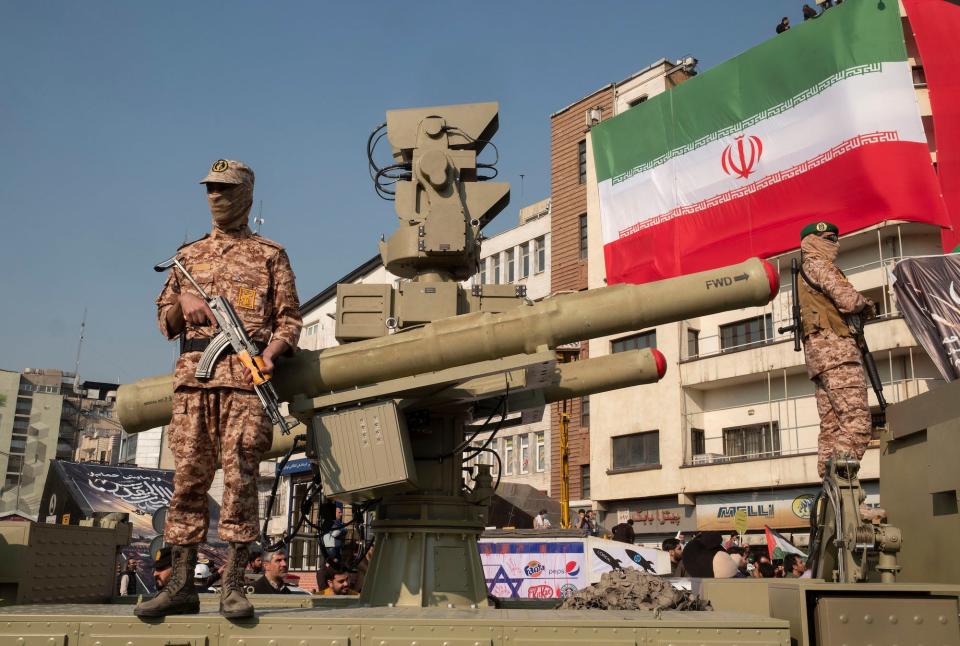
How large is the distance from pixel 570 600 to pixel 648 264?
2488 centimetres

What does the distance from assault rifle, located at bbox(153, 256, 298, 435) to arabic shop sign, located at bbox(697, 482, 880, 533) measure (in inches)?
957

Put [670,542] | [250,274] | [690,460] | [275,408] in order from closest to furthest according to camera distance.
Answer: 1. [275,408]
2. [250,274]
3. [670,542]
4. [690,460]

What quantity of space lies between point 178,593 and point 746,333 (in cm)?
2917

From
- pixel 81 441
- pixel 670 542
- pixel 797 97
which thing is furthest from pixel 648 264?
pixel 81 441

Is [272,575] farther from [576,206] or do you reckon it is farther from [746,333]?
[576,206]

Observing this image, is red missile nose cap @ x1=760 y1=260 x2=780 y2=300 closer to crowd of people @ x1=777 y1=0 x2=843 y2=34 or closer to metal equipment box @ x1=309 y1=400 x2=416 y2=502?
metal equipment box @ x1=309 y1=400 x2=416 y2=502

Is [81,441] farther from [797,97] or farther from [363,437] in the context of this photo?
[363,437]

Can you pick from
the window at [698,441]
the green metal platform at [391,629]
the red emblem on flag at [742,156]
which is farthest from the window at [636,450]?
the green metal platform at [391,629]

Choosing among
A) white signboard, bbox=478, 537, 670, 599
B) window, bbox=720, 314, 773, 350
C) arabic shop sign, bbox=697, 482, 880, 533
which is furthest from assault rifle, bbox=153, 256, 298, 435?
window, bbox=720, 314, 773, 350

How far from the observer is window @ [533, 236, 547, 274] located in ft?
140

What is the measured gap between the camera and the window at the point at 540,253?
1674 inches

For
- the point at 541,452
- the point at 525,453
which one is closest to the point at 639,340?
the point at 541,452

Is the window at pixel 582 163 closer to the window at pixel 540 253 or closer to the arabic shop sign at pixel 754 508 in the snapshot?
the window at pixel 540 253

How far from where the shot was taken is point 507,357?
21.2 feet
